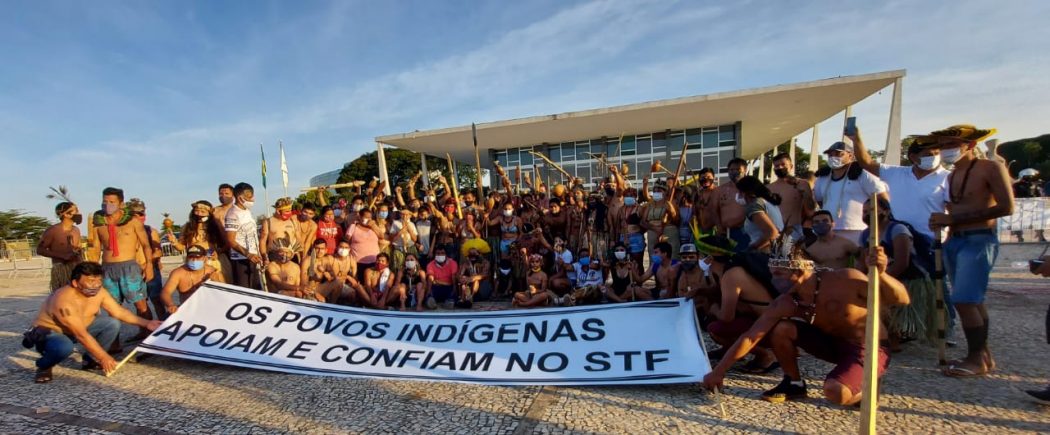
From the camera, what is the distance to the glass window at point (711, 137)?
22.5 meters

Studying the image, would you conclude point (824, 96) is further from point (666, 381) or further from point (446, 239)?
point (666, 381)

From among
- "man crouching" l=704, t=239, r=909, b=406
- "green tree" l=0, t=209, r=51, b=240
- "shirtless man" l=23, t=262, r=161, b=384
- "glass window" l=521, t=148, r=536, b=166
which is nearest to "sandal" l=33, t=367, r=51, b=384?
"shirtless man" l=23, t=262, r=161, b=384

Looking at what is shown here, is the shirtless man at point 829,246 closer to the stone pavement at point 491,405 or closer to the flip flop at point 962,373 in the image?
the stone pavement at point 491,405

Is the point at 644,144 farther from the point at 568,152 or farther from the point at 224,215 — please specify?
the point at 224,215

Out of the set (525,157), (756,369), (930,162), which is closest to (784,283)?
(756,369)

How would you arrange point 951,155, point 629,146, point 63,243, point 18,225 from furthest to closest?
point 18,225, point 629,146, point 63,243, point 951,155

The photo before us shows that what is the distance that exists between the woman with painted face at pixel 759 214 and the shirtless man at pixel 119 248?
6.91 m

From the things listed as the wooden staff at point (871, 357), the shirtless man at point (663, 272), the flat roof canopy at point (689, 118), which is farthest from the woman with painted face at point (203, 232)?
the flat roof canopy at point (689, 118)

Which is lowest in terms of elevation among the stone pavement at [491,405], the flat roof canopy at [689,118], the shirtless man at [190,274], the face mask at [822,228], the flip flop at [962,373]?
the flip flop at [962,373]

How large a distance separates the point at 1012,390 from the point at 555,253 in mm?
5025

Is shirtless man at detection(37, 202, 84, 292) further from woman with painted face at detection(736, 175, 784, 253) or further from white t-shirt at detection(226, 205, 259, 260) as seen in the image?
woman with painted face at detection(736, 175, 784, 253)

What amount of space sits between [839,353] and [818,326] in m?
0.20

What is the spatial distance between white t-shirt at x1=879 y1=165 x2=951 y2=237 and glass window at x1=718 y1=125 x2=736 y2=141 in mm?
19176

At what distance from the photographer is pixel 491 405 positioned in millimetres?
3162
